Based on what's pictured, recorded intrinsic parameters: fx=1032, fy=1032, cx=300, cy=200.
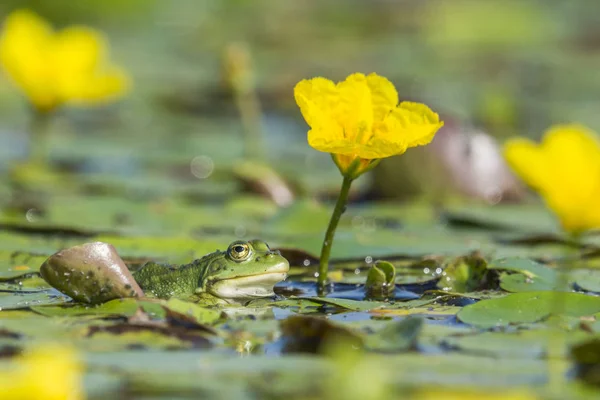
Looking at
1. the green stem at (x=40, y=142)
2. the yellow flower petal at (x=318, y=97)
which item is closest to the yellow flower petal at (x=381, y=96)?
the yellow flower petal at (x=318, y=97)

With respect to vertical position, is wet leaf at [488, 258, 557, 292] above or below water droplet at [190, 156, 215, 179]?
below

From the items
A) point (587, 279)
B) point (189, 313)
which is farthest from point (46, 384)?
point (587, 279)

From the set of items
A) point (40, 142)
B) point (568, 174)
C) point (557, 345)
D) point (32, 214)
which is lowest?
point (557, 345)

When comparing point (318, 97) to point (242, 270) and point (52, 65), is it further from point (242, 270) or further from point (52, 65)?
point (52, 65)

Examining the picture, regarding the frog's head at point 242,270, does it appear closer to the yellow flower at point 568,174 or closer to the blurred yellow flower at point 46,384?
the yellow flower at point 568,174

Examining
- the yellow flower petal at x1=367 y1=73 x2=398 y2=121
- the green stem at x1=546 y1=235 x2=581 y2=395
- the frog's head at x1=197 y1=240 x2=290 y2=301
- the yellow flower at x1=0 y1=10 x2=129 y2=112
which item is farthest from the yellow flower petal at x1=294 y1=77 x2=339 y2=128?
the yellow flower at x1=0 y1=10 x2=129 y2=112

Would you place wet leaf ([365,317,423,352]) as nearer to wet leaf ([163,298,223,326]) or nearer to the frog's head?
wet leaf ([163,298,223,326])
